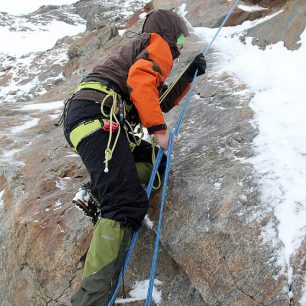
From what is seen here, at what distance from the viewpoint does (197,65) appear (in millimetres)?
4555

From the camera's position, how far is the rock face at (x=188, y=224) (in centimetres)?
346

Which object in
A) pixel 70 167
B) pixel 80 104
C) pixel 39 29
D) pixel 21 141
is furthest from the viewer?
pixel 39 29

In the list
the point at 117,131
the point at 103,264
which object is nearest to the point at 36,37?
the point at 117,131

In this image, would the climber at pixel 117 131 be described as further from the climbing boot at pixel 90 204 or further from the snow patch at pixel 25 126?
the snow patch at pixel 25 126

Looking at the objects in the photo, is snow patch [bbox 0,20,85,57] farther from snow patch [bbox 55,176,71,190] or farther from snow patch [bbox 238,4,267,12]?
snow patch [bbox 55,176,71,190]

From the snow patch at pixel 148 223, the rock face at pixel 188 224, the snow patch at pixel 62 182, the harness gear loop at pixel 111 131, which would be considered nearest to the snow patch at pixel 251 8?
the rock face at pixel 188 224

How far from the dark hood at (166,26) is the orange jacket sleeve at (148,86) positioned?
10.1 inches

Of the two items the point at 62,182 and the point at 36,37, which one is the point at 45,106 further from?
the point at 36,37

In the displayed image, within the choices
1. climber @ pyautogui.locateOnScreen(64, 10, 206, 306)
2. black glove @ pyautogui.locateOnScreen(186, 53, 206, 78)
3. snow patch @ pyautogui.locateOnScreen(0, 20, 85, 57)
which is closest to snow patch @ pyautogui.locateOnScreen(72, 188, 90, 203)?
climber @ pyautogui.locateOnScreen(64, 10, 206, 306)

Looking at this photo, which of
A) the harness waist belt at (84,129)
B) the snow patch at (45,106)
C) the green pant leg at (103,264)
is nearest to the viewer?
the green pant leg at (103,264)

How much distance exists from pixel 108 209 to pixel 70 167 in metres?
2.57

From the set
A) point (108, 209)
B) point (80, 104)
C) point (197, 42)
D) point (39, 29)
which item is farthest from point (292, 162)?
point (39, 29)

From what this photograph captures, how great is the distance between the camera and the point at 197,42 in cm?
973

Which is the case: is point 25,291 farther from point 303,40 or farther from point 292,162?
point 303,40
